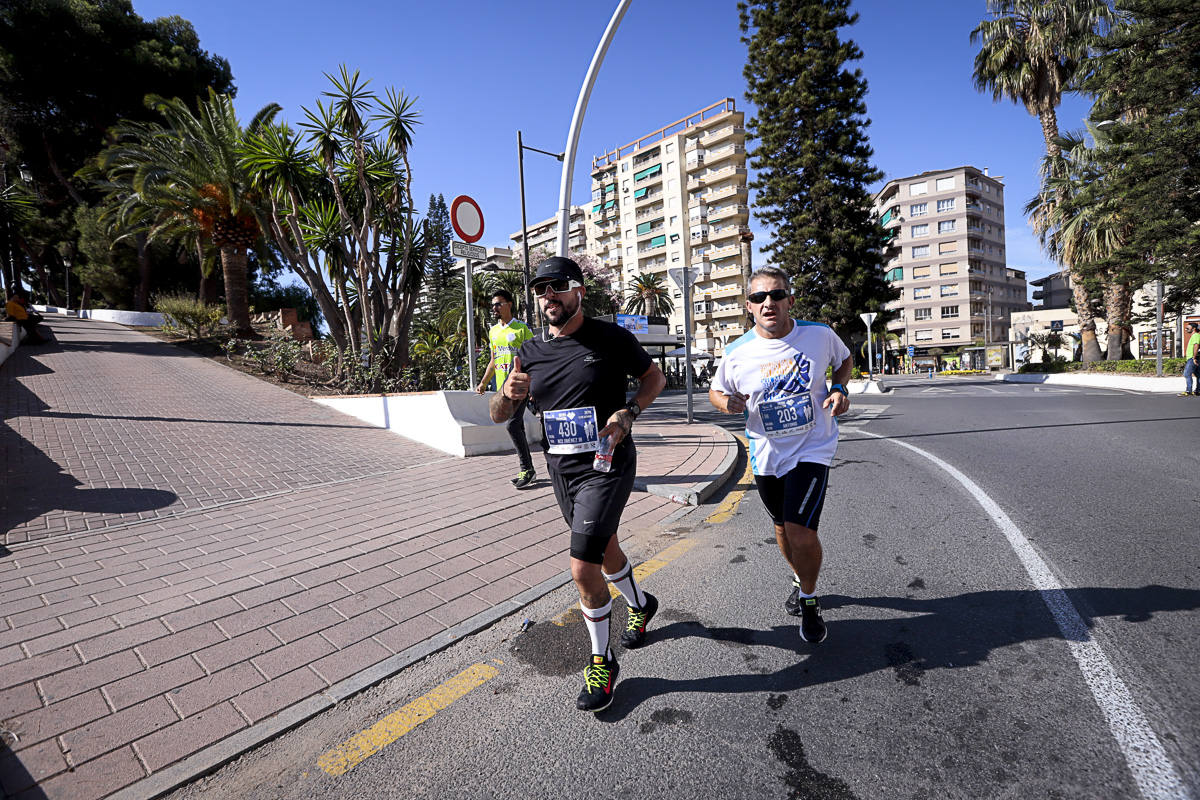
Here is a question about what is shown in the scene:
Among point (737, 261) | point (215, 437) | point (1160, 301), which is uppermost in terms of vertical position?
point (737, 261)

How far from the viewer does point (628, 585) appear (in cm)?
294

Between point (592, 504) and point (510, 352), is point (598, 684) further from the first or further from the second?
point (510, 352)

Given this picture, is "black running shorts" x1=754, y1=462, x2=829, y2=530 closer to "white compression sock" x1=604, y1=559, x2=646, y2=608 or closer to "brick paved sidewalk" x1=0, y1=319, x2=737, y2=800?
"white compression sock" x1=604, y1=559, x2=646, y2=608

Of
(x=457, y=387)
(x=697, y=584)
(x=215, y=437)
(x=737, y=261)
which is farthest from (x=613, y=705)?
(x=737, y=261)

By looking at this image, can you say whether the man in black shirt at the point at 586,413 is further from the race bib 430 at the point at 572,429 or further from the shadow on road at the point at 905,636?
the shadow on road at the point at 905,636

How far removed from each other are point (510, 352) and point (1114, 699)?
17.4 feet

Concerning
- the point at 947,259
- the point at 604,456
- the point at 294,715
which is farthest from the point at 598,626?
the point at 947,259

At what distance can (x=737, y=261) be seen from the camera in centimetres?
6644

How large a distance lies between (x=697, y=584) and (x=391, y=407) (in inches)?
294

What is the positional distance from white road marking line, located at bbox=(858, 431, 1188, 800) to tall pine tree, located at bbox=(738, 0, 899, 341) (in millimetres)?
26707

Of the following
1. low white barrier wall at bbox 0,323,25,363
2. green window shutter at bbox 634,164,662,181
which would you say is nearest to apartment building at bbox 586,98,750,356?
green window shutter at bbox 634,164,662,181

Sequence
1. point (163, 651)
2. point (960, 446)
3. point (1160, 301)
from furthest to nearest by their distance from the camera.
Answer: point (1160, 301) → point (960, 446) → point (163, 651)

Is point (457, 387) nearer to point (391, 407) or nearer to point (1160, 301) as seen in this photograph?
point (391, 407)

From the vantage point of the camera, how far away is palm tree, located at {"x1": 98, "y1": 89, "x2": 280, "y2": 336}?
1777cm
